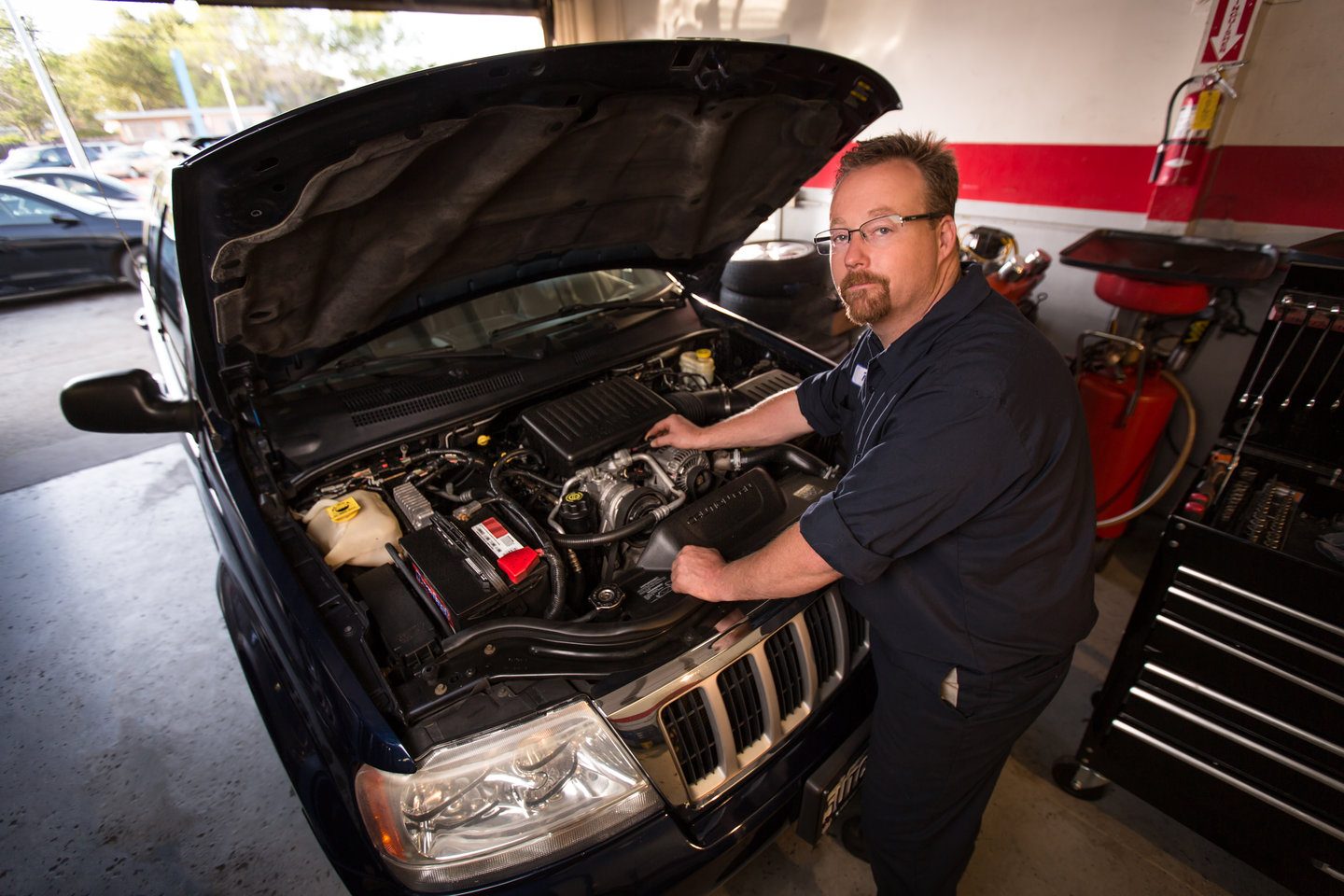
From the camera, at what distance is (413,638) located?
1.12 metres

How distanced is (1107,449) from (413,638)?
8.99 feet

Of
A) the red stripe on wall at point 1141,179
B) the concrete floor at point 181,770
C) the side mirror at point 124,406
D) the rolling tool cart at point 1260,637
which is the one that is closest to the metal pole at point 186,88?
the side mirror at point 124,406

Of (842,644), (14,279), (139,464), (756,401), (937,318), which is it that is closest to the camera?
(937,318)

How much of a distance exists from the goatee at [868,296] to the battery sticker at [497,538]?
0.84m

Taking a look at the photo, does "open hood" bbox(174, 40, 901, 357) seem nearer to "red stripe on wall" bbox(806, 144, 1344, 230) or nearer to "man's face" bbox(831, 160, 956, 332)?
"man's face" bbox(831, 160, 956, 332)

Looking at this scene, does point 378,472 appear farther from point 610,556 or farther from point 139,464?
point 139,464

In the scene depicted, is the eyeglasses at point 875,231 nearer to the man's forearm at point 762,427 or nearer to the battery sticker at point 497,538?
the man's forearm at point 762,427

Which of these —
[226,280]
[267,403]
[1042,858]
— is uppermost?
[226,280]

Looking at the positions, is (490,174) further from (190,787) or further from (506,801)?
(190,787)

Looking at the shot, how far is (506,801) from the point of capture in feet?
3.26

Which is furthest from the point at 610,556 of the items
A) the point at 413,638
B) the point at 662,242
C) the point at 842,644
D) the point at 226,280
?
the point at 662,242

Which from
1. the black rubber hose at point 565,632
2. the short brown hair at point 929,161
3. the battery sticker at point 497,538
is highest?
the short brown hair at point 929,161

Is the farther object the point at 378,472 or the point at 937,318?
the point at 378,472

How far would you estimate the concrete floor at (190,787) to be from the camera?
151 centimetres
